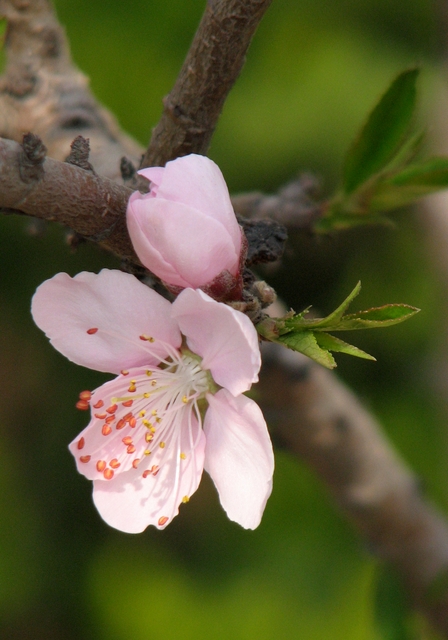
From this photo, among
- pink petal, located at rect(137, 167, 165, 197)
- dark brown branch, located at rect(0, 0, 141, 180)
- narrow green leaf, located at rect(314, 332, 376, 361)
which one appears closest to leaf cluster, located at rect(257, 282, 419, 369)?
narrow green leaf, located at rect(314, 332, 376, 361)

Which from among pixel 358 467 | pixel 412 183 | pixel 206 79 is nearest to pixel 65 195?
pixel 206 79

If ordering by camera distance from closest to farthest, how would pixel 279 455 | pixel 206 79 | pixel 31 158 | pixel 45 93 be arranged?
pixel 31 158 < pixel 206 79 < pixel 45 93 < pixel 279 455

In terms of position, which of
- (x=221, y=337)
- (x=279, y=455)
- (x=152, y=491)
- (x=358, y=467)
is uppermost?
(x=221, y=337)

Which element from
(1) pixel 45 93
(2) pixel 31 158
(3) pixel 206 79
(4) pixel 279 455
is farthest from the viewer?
(4) pixel 279 455

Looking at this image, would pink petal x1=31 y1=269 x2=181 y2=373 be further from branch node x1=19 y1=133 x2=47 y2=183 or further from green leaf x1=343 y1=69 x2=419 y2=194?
green leaf x1=343 y1=69 x2=419 y2=194

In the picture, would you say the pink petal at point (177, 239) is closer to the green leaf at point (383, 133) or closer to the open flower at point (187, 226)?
the open flower at point (187, 226)

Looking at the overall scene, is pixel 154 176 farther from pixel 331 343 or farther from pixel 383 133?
pixel 383 133

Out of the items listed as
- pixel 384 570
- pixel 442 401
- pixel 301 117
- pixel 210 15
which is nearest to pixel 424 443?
pixel 442 401
